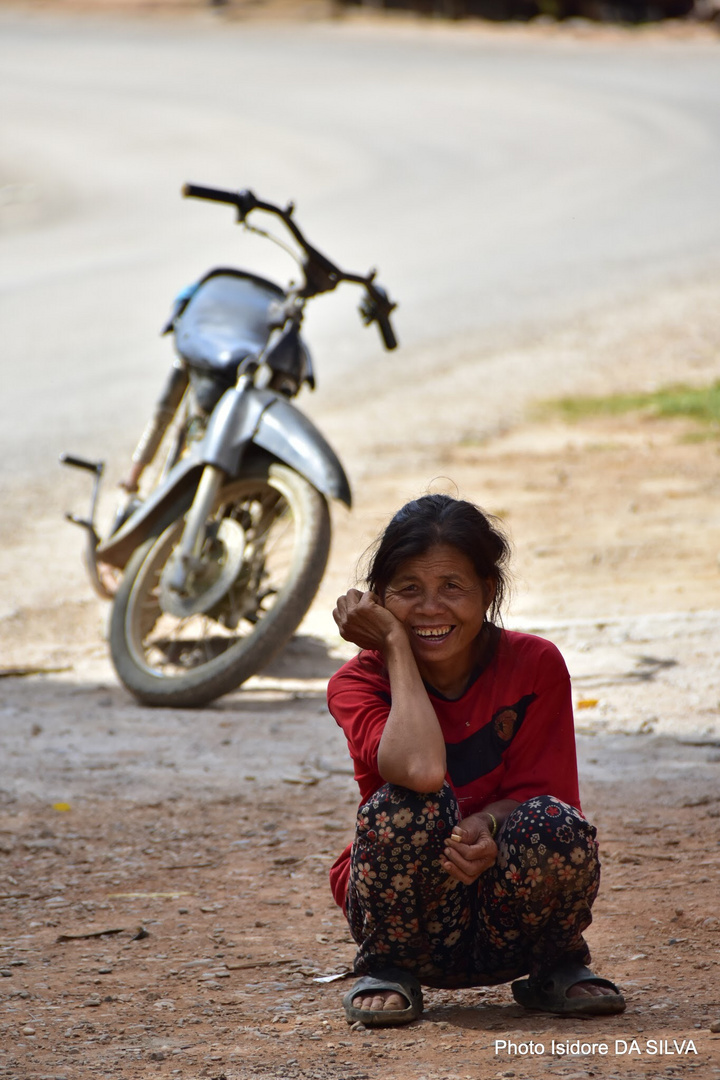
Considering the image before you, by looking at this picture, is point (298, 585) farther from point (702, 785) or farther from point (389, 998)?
point (389, 998)

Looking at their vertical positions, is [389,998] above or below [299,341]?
below

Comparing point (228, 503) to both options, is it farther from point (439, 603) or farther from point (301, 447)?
point (439, 603)

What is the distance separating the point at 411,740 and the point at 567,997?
56cm

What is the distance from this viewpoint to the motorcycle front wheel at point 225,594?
4574 mm

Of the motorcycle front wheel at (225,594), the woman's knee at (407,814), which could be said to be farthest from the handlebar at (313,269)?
the woman's knee at (407,814)

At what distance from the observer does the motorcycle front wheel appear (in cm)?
457

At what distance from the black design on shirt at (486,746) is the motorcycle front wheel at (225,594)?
1.93 m

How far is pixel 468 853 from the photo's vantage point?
7.97 ft

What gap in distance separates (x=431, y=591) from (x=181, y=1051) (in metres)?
0.94

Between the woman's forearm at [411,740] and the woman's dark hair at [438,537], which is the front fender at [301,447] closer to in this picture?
the woman's dark hair at [438,537]

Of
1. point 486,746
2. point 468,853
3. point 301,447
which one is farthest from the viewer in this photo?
point 301,447

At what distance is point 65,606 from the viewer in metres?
5.94

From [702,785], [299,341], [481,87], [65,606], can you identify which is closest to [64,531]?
[65,606]

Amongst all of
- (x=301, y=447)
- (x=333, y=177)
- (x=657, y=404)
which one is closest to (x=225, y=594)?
(x=301, y=447)
